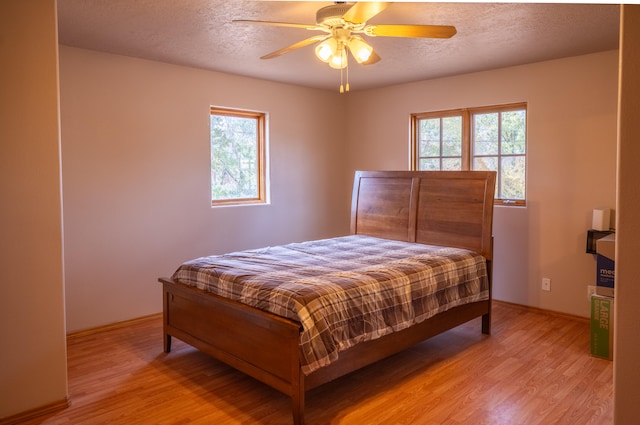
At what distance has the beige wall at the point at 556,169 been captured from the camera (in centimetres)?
394

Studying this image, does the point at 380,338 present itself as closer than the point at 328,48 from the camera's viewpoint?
No

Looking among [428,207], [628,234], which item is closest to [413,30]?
[628,234]

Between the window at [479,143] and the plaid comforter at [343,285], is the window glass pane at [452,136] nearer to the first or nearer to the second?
the window at [479,143]

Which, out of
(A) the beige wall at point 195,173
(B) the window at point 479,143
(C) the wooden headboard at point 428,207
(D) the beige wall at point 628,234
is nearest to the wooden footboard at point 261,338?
(C) the wooden headboard at point 428,207

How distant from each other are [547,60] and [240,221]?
3.23 metres

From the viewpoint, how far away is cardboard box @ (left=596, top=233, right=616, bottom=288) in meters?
3.40

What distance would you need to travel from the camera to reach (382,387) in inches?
115

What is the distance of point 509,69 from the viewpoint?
4434 millimetres

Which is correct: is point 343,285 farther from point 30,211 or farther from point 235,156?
point 235,156

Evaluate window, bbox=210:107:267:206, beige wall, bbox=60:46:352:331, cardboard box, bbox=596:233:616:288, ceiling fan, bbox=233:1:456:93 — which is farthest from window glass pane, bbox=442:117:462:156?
ceiling fan, bbox=233:1:456:93

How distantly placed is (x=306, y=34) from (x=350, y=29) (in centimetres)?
94

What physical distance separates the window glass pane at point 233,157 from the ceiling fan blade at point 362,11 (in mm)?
2605

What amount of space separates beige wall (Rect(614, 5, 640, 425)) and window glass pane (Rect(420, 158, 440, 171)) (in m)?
3.72

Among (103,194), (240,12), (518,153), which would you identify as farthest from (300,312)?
(518,153)
